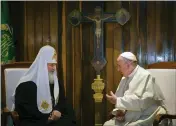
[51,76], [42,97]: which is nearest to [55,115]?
[42,97]

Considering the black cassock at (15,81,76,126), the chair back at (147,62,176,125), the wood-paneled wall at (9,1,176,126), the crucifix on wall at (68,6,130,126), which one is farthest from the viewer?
the wood-paneled wall at (9,1,176,126)

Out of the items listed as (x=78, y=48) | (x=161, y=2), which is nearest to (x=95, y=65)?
(x=78, y=48)

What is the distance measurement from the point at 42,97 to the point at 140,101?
1188 millimetres

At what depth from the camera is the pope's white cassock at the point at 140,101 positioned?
3.73 m

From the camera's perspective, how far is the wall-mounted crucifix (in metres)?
4.89

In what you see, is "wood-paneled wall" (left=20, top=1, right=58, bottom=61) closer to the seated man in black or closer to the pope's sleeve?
the seated man in black

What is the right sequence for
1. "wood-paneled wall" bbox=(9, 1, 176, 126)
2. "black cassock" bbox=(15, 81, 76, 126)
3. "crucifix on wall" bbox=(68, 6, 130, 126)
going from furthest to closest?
1. "wood-paneled wall" bbox=(9, 1, 176, 126)
2. "crucifix on wall" bbox=(68, 6, 130, 126)
3. "black cassock" bbox=(15, 81, 76, 126)

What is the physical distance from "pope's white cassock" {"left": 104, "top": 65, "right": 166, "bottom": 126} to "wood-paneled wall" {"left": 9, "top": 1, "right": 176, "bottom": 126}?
48.2 inches

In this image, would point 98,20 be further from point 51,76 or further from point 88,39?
point 51,76

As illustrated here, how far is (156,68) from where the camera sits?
441 cm

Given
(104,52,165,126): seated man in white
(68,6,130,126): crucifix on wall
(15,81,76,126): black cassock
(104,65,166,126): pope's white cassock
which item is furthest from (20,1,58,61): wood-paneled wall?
(104,65,166,126): pope's white cassock

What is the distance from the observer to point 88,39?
5.20 metres

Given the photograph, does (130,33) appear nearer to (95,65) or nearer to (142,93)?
(95,65)

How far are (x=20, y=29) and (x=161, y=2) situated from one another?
2397mm
